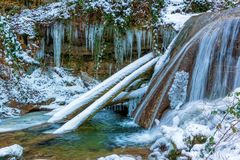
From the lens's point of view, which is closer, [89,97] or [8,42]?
[89,97]

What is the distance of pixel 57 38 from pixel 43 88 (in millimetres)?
1517

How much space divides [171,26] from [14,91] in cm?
438

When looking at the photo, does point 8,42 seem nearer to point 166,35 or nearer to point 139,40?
point 139,40

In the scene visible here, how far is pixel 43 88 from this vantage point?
31.1 ft

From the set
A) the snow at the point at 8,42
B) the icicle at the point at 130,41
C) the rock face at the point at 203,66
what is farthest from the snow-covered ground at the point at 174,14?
the snow at the point at 8,42

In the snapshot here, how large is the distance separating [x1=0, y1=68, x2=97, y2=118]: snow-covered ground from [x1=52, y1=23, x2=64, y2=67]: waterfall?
40 cm

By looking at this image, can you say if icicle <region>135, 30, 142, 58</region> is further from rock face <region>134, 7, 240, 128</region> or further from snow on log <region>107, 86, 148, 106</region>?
rock face <region>134, 7, 240, 128</region>

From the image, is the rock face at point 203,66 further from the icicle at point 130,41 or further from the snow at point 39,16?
the snow at point 39,16

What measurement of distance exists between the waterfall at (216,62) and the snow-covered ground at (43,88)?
3.75m

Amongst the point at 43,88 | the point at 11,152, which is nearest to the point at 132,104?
the point at 43,88

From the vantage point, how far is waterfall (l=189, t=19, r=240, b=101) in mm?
6156

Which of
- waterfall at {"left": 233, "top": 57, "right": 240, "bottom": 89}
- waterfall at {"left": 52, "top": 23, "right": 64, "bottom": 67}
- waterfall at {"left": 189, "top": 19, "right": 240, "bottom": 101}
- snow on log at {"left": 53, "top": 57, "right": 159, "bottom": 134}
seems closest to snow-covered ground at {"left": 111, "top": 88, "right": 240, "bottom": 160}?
waterfall at {"left": 189, "top": 19, "right": 240, "bottom": 101}

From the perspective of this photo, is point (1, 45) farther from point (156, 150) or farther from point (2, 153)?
point (156, 150)

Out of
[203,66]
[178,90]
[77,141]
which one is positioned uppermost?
[203,66]
